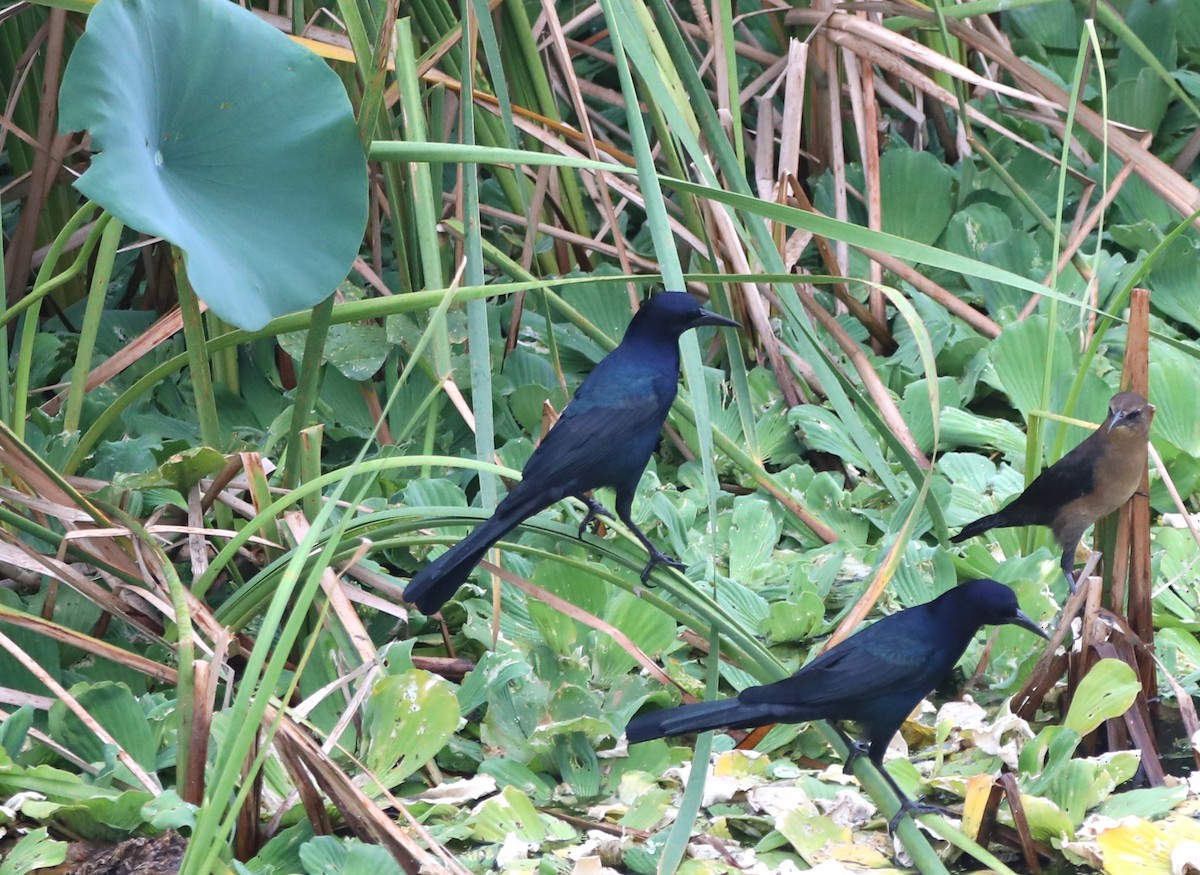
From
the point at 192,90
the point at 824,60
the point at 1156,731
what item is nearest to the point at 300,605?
the point at 192,90

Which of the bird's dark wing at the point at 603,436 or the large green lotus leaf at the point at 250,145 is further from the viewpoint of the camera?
the bird's dark wing at the point at 603,436

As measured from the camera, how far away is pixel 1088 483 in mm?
2217

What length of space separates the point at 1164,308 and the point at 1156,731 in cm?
143

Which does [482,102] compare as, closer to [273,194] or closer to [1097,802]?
[273,194]

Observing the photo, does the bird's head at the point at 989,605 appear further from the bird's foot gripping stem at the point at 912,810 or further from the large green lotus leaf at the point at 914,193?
the large green lotus leaf at the point at 914,193

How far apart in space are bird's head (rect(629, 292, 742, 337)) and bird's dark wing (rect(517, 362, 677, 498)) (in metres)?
0.10

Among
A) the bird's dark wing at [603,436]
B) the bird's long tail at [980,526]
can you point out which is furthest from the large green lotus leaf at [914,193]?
the bird's dark wing at [603,436]

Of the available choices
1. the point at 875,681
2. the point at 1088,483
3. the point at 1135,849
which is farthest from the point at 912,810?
the point at 1088,483

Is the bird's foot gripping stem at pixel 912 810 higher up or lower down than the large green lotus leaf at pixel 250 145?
lower down

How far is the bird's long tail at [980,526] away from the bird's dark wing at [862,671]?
55 cm

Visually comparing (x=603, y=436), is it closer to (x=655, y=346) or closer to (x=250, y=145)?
(x=655, y=346)

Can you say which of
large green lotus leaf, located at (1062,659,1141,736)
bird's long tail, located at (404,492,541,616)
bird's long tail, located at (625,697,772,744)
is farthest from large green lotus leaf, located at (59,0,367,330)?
large green lotus leaf, located at (1062,659,1141,736)

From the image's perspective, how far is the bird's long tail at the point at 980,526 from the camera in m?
2.49

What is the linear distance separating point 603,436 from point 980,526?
0.82 meters
